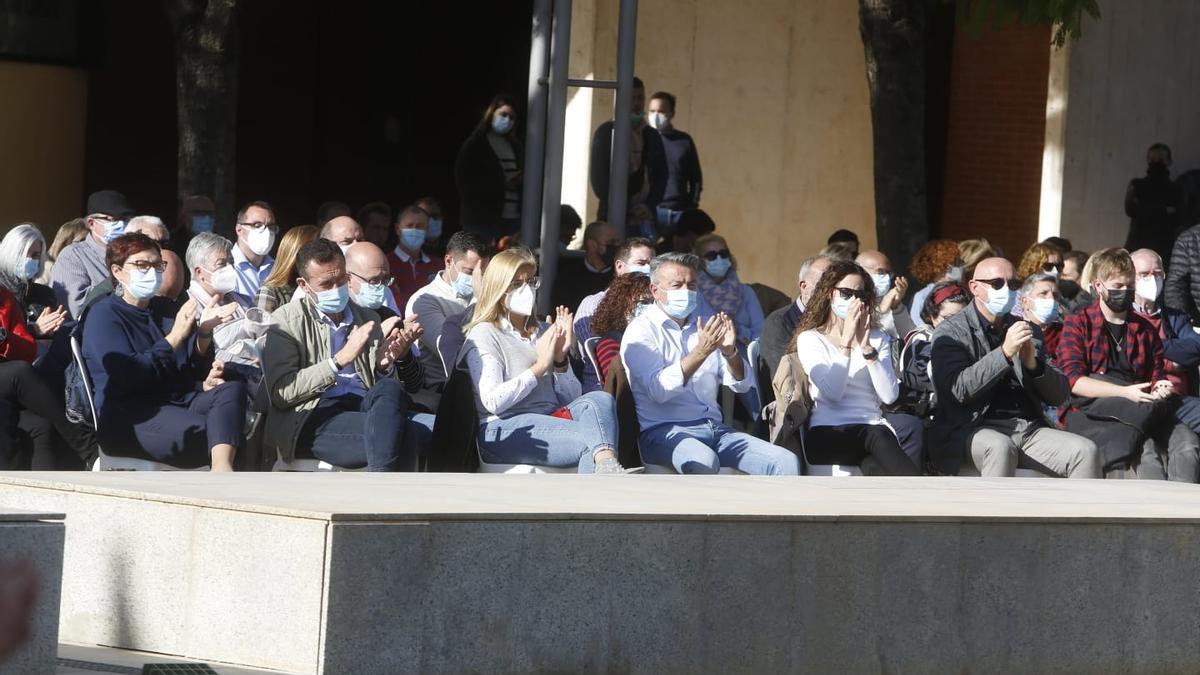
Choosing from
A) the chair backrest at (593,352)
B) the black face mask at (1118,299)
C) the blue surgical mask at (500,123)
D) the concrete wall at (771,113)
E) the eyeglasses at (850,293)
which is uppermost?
the concrete wall at (771,113)

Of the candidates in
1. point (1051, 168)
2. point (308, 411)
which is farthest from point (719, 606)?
point (1051, 168)

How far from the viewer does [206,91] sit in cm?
1322

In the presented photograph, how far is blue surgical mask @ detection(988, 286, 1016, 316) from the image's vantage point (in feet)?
30.4

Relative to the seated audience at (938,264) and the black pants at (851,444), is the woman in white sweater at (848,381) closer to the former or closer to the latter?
the black pants at (851,444)

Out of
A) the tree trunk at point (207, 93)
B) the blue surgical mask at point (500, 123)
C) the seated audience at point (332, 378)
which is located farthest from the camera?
the tree trunk at point (207, 93)

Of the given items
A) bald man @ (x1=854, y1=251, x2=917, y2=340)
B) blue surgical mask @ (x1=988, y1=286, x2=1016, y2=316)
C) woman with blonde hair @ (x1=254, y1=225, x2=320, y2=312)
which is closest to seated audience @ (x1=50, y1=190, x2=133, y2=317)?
woman with blonde hair @ (x1=254, y1=225, x2=320, y2=312)

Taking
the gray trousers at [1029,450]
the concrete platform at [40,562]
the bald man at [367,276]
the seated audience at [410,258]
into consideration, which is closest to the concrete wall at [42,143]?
the seated audience at [410,258]

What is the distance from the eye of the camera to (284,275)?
8914 millimetres

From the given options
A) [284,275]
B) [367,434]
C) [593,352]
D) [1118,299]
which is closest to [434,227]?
[284,275]

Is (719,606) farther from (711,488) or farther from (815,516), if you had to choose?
(711,488)

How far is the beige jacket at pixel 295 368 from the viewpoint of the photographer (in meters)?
7.75

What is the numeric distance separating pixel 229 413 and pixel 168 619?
225 cm

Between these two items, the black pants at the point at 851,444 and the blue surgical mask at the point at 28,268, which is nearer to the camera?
the black pants at the point at 851,444

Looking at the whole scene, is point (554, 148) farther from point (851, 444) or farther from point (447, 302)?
point (851, 444)
